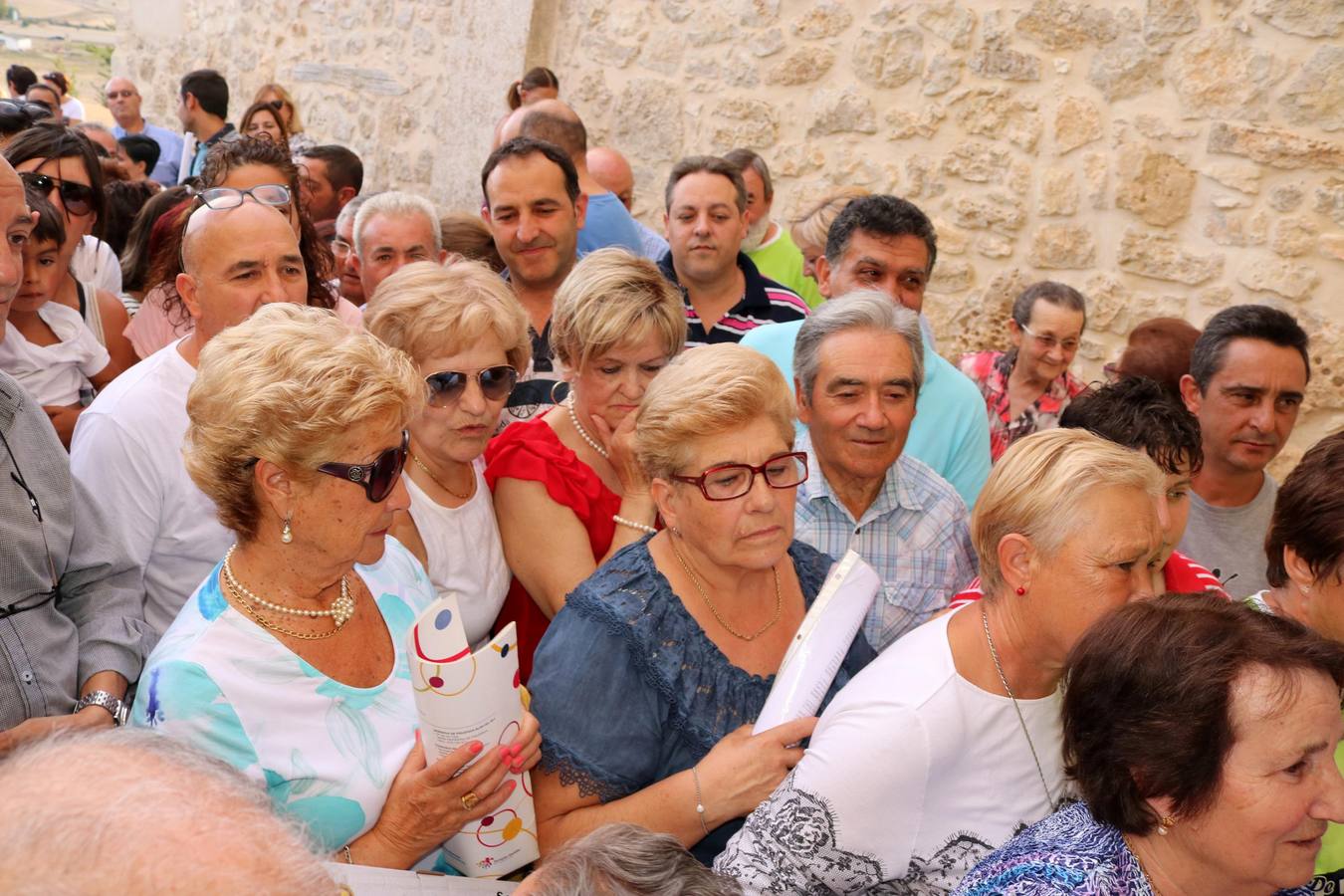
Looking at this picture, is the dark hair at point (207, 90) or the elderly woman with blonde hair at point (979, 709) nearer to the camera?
the elderly woman with blonde hair at point (979, 709)

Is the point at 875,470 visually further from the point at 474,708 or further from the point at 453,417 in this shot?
the point at 474,708

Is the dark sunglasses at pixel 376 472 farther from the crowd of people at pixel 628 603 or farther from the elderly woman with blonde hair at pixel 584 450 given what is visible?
the elderly woman with blonde hair at pixel 584 450

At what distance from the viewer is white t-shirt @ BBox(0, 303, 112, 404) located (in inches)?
142

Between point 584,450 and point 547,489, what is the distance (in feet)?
0.83

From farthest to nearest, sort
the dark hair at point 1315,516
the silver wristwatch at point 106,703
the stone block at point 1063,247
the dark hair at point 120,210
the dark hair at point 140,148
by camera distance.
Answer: the dark hair at point 140,148 → the stone block at point 1063,247 → the dark hair at point 120,210 → the dark hair at point 1315,516 → the silver wristwatch at point 106,703

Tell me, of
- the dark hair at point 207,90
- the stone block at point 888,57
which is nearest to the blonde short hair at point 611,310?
the stone block at point 888,57

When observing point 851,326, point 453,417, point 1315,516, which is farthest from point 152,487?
point 1315,516

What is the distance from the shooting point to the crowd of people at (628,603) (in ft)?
6.21

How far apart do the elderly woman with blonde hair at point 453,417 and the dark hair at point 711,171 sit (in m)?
2.36

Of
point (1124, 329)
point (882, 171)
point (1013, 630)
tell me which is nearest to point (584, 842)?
point (1013, 630)

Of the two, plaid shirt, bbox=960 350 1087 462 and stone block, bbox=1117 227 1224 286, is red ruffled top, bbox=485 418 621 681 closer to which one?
plaid shirt, bbox=960 350 1087 462

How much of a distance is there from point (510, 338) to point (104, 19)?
14.3 metres

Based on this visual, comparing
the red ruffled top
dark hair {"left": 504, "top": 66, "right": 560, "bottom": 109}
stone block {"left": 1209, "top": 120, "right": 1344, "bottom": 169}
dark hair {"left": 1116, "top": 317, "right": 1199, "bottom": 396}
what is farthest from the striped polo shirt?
dark hair {"left": 504, "top": 66, "right": 560, "bottom": 109}

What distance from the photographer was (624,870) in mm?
1422
